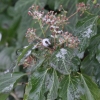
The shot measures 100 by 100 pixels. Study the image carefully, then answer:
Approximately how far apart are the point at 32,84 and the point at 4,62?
795mm

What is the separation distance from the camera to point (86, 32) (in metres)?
0.95

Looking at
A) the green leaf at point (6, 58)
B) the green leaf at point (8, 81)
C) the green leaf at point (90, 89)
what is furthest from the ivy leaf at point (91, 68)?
the green leaf at point (6, 58)

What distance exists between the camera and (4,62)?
1.69 meters

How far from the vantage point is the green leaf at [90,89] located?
90cm

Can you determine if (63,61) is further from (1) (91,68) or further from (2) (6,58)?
(2) (6,58)

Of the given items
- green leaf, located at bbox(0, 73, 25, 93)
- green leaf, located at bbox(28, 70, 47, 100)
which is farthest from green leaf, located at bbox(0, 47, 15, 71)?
green leaf, located at bbox(28, 70, 47, 100)

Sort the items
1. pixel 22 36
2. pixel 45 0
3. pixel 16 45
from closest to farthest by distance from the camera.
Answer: pixel 45 0 → pixel 22 36 → pixel 16 45

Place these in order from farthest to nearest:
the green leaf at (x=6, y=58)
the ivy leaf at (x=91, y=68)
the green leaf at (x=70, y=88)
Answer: the green leaf at (x=6, y=58)
the ivy leaf at (x=91, y=68)
the green leaf at (x=70, y=88)

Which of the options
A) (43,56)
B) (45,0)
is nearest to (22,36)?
(45,0)

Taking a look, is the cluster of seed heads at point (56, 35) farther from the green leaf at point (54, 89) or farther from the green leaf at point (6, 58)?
the green leaf at point (6, 58)

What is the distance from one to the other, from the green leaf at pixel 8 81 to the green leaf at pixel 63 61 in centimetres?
16

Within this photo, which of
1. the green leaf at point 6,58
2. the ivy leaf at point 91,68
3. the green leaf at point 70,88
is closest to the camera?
the green leaf at point 70,88

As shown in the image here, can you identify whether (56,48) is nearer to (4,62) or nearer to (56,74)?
(56,74)

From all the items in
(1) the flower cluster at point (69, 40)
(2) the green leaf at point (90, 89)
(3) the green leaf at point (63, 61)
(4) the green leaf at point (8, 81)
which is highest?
(1) the flower cluster at point (69, 40)
